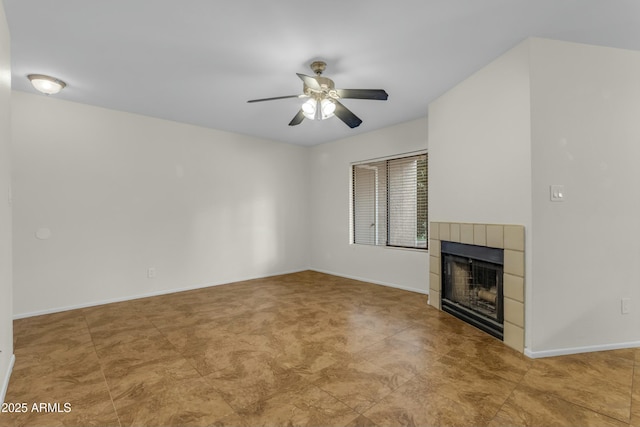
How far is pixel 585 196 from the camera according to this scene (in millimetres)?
2391

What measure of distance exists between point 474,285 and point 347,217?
2.69 meters

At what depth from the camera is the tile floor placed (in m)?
1.68

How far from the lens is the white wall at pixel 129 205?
11.1ft

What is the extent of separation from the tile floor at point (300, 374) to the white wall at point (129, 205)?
60cm

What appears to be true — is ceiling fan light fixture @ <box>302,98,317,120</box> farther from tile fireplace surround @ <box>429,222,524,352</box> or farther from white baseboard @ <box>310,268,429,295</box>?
white baseboard @ <box>310,268,429,295</box>

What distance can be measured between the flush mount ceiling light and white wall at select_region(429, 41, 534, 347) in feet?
13.3

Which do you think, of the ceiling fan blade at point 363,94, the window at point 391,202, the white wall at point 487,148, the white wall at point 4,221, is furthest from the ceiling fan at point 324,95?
the window at point 391,202

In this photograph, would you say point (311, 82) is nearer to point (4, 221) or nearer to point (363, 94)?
point (363, 94)

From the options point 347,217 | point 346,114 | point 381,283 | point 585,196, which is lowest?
point 381,283

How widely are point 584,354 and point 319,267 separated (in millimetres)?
4141

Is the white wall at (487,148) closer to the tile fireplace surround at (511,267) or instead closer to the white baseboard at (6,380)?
the tile fireplace surround at (511,267)

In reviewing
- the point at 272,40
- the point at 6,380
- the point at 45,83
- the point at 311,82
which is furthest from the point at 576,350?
the point at 45,83

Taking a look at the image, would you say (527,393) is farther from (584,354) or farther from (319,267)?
(319,267)

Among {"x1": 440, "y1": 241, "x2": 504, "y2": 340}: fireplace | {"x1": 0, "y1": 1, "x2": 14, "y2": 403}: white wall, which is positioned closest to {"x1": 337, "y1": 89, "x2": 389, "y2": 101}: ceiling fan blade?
{"x1": 440, "y1": 241, "x2": 504, "y2": 340}: fireplace
